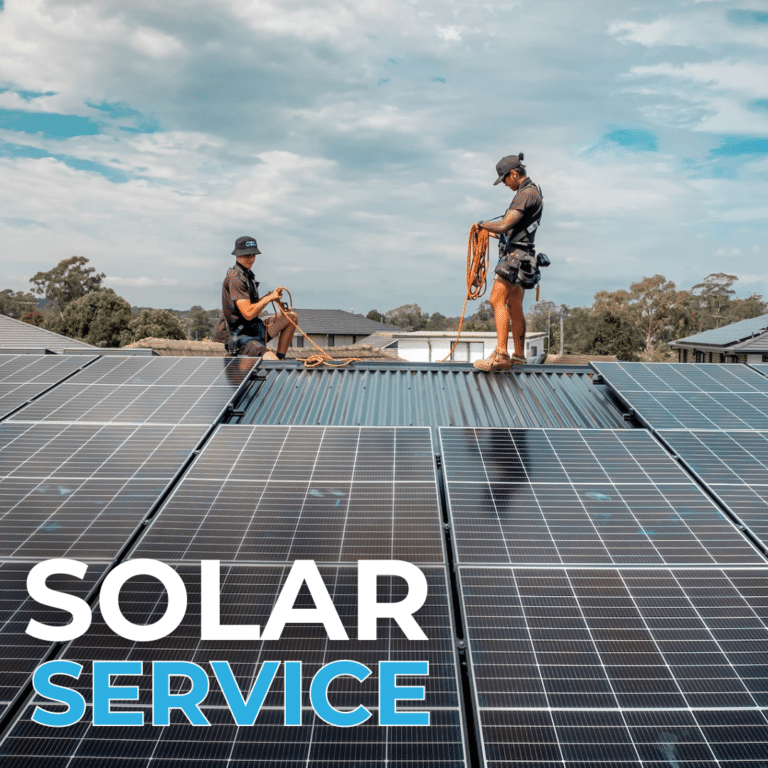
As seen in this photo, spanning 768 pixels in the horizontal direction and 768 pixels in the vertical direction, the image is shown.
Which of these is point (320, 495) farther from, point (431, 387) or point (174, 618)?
point (431, 387)

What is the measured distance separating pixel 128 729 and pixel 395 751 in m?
1.84

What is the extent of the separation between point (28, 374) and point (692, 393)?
10836mm

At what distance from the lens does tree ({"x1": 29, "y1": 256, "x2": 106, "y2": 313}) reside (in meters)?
85.5

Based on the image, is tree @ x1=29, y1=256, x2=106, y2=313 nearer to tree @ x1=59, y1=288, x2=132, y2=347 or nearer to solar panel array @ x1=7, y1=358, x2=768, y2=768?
tree @ x1=59, y1=288, x2=132, y2=347

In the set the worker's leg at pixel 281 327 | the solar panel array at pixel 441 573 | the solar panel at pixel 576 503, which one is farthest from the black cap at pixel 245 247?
the solar panel at pixel 576 503

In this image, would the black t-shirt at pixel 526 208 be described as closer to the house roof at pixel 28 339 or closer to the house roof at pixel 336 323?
the house roof at pixel 28 339

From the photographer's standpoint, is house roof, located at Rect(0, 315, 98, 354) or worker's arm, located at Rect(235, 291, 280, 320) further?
house roof, located at Rect(0, 315, 98, 354)

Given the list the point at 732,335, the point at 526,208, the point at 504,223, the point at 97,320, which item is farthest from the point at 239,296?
the point at 97,320

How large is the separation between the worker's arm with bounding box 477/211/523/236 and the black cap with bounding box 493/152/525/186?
0.78 metres

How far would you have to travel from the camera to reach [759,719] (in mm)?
4340

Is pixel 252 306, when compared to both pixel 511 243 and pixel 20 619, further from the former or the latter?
pixel 20 619

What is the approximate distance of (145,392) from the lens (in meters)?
9.37

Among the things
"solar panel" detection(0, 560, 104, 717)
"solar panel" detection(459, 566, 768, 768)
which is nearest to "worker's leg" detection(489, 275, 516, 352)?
"solar panel" detection(459, 566, 768, 768)

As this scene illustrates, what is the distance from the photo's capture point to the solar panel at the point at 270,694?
407 cm
